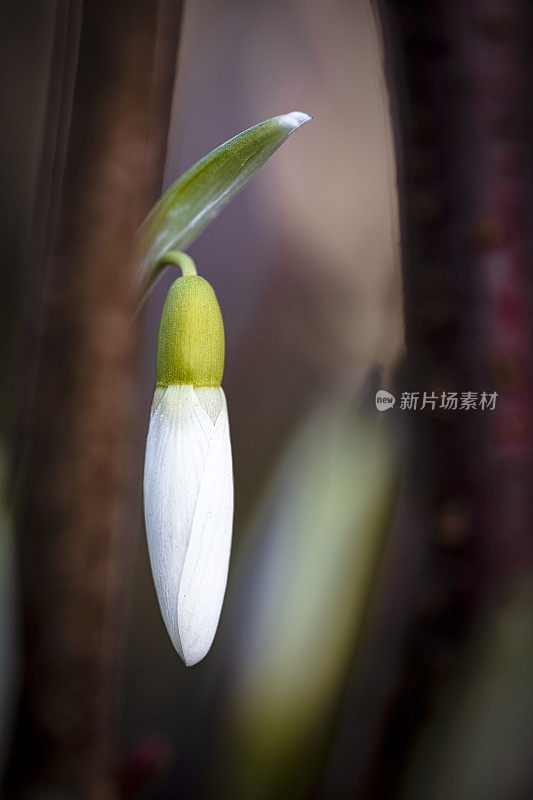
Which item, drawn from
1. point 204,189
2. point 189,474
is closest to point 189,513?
point 189,474

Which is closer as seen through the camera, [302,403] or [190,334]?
[190,334]

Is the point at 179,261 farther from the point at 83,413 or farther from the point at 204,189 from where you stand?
the point at 83,413

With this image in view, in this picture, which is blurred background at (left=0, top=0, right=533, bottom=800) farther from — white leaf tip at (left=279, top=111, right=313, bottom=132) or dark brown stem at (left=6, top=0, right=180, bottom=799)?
white leaf tip at (left=279, top=111, right=313, bottom=132)

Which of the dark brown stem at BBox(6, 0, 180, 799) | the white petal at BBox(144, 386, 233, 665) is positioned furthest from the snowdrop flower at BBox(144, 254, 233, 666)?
the dark brown stem at BBox(6, 0, 180, 799)

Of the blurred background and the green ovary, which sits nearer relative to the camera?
the green ovary

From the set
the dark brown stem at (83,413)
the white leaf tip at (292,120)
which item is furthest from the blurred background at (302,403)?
the white leaf tip at (292,120)

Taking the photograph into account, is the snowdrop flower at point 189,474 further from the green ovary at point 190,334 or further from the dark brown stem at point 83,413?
the dark brown stem at point 83,413

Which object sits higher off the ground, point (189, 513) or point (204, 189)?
point (204, 189)

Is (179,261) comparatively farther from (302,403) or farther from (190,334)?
(302,403)
